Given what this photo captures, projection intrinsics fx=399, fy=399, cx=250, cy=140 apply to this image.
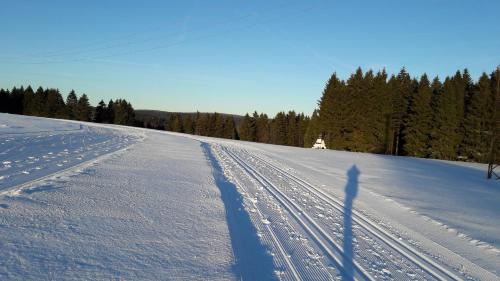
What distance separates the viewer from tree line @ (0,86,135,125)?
9450 centimetres

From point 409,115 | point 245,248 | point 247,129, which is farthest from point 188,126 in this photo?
point 245,248

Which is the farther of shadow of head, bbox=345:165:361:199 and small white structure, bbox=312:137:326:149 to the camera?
small white structure, bbox=312:137:326:149

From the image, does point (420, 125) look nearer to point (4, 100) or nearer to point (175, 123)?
point (175, 123)

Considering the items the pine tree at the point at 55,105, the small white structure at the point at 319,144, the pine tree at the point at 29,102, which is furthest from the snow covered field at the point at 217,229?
the pine tree at the point at 29,102

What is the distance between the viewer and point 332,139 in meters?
57.8

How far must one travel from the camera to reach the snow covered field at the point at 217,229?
477 centimetres

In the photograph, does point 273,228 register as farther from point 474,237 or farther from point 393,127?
point 393,127

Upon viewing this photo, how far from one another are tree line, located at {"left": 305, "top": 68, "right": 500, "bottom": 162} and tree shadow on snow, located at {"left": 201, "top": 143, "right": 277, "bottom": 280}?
43222 mm

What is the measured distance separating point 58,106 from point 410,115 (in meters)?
79.7

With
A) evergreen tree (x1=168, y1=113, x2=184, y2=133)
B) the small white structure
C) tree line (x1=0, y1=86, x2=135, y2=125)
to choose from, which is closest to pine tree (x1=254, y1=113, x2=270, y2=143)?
evergreen tree (x1=168, y1=113, x2=184, y2=133)

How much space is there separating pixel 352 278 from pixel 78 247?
344 centimetres

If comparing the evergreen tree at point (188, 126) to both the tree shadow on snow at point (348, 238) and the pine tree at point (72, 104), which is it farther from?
the tree shadow on snow at point (348, 238)

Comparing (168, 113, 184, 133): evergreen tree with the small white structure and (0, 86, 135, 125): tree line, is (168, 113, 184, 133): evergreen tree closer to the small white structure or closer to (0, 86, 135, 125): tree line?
(0, 86, 135, 125): tree line

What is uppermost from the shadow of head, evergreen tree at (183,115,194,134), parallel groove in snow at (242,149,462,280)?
evergreen tree at (183,115,194,134)
